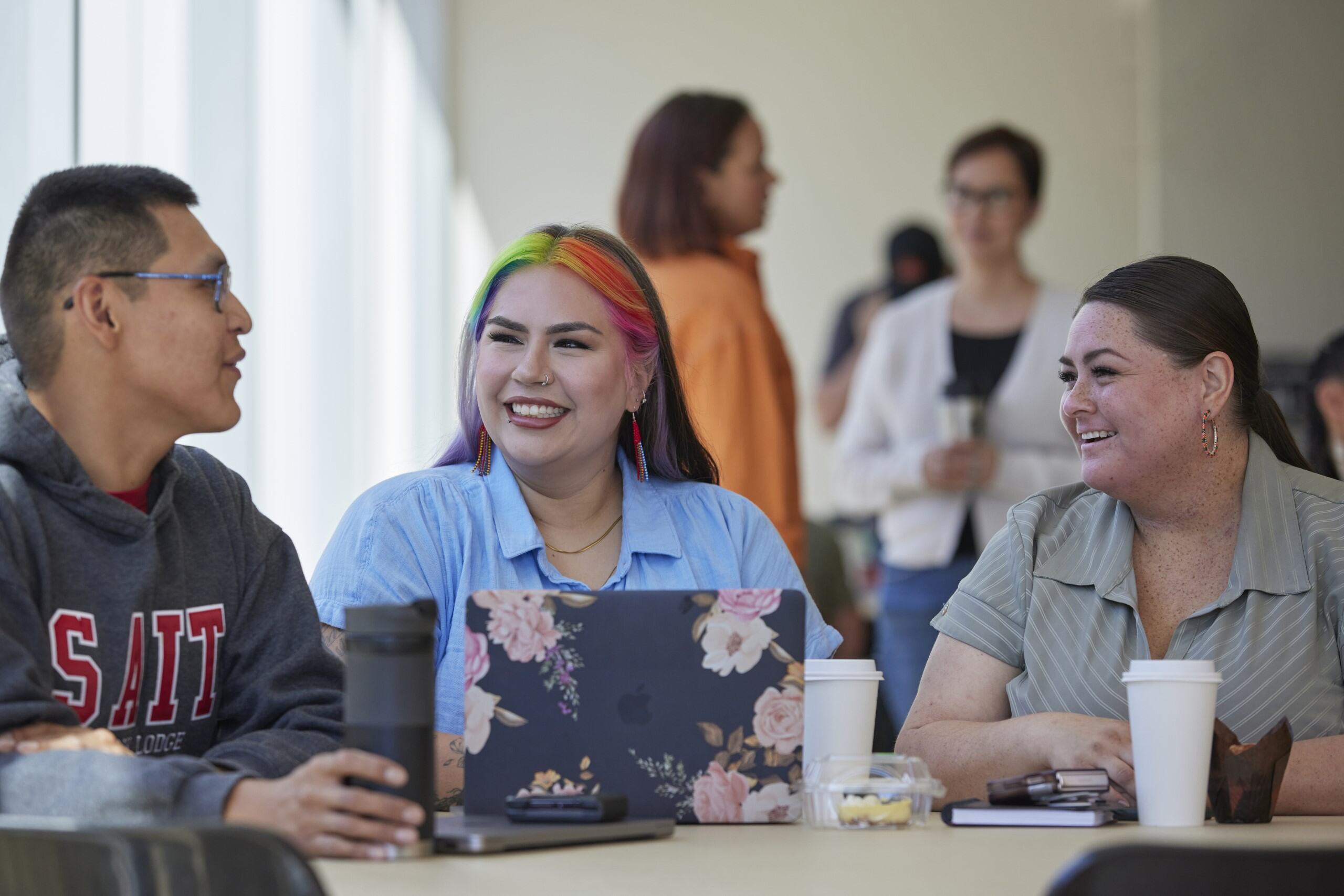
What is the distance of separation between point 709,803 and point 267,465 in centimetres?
250

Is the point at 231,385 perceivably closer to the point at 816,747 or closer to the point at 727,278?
the point at 816,747

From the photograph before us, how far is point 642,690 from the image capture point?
1385mm

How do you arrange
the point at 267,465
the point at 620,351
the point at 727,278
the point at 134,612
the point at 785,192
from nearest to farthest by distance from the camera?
the point at 134,612 < the point at 620,351 < the point at 727,278 < the point at 267,465 < the point at 785,192

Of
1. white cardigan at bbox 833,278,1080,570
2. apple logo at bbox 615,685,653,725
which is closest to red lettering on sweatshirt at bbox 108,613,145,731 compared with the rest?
apple logo at bbox 615,685,653,725

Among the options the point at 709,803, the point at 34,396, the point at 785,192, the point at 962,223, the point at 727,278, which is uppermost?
the point at 785,192

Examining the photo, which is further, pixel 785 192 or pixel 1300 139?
pixel 785 192

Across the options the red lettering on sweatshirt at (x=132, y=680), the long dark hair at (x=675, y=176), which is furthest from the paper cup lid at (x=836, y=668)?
the long dark hair at (x=675, y=176)

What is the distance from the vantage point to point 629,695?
138 centimetres

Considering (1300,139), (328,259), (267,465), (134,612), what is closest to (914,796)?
(134,612)

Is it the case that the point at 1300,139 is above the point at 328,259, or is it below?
above

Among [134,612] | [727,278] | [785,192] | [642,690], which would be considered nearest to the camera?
[642,690]

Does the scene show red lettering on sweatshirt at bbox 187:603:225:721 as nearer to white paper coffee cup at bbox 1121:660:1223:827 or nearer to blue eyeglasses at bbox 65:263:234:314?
blue eyeglasses at bbox 65:263:234:314

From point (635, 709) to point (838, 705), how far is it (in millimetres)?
251

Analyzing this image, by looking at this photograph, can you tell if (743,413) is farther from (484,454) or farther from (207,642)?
(207,642)
